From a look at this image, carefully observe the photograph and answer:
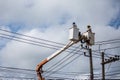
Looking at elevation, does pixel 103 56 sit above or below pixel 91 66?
above

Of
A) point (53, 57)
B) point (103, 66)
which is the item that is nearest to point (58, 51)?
point (53, 57)

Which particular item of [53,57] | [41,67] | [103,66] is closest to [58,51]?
[53,57]

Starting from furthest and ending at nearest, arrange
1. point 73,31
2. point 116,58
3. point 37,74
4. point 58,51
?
point 116,58
point 37,74
point 58,51
point 73,31

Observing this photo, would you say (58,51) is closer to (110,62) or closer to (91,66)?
(91,66)

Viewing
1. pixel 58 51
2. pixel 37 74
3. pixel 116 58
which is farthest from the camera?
pixel 116 58

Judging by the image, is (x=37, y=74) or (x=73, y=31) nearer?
(x=73, y=31)

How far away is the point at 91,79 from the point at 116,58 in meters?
7.80

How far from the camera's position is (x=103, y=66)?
42625 millimetres

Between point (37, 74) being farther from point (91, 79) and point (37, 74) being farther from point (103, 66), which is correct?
point (103, 66)

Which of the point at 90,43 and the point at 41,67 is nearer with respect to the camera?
the point at 90,43

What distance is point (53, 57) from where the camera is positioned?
117 ft

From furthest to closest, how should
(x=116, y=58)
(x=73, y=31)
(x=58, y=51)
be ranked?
1. (x=116, y=58)
2. (x=58, y=51)
3. (x=73, y=31)

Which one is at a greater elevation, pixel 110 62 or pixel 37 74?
pixel 110 62

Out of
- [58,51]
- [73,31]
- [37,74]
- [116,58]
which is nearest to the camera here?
[73,31]
